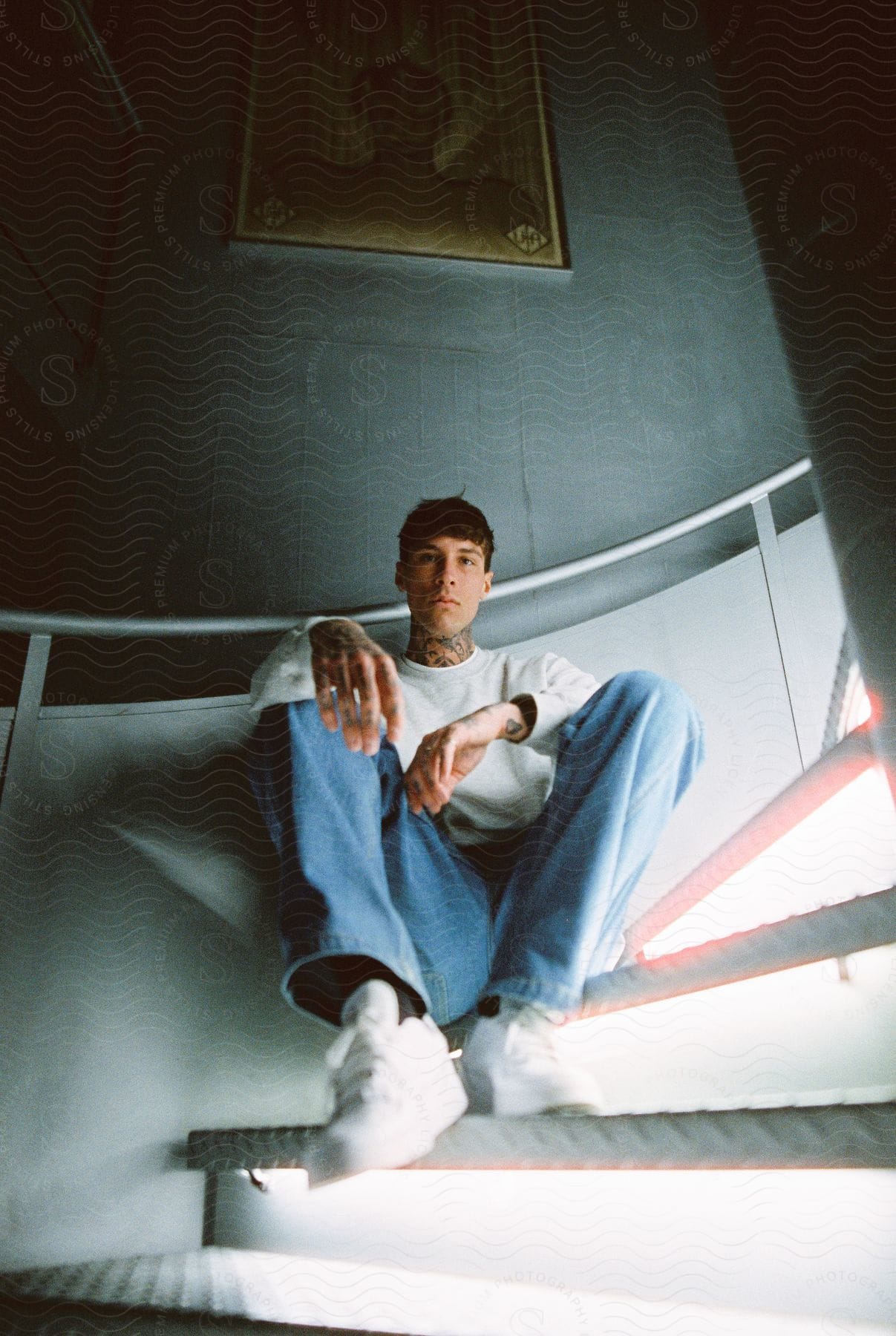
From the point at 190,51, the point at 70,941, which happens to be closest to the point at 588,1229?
the point at 70,941

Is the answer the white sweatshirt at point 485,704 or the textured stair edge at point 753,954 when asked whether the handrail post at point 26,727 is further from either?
the textured stair edge at point 753,954

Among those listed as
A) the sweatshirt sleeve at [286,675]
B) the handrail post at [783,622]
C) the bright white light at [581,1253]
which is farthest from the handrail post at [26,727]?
the handrail post at [783,622]

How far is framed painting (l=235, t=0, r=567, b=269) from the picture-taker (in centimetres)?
116

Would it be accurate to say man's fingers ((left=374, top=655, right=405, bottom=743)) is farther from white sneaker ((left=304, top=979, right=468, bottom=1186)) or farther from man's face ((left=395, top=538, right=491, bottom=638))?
white sneaker ((left=304, top=979, right=468, bottom=1186))

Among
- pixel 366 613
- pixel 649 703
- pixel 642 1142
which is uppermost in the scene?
pixel 366 613

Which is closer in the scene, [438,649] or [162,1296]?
[162,1296]

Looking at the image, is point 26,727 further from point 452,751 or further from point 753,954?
point 753,954

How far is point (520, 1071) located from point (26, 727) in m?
0.59

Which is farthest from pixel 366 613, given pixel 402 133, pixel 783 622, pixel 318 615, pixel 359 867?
pixel 402 133

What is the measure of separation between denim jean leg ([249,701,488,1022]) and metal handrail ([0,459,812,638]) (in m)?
0.14

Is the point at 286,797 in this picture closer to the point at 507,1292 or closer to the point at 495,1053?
the point at 495,1053

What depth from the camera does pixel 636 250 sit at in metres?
1.17

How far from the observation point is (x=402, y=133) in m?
1.22

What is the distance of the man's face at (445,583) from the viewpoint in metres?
0.90
